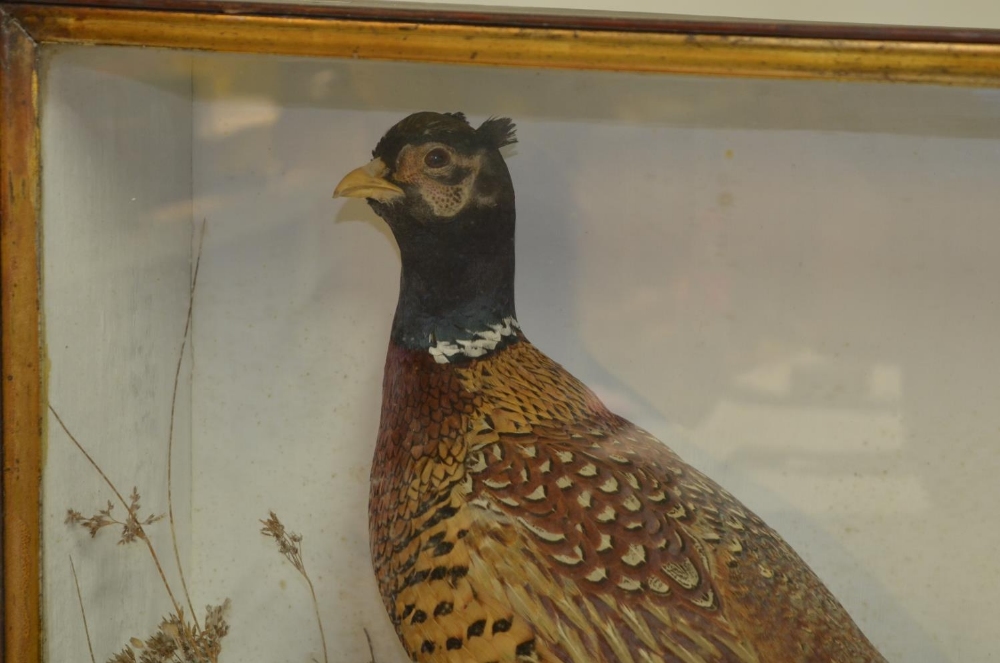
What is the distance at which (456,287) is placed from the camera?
113cm

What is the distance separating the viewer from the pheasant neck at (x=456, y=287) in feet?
3.64

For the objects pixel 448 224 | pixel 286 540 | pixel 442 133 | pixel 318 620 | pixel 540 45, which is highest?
pixel 540 45

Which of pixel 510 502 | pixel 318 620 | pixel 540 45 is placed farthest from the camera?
pixel 318 620

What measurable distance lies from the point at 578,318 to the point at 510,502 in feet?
0.89

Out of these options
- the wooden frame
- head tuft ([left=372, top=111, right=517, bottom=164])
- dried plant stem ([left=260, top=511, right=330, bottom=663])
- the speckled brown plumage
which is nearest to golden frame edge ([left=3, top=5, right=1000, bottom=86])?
the wooden frame

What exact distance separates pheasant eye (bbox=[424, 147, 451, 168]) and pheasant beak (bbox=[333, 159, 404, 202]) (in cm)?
5

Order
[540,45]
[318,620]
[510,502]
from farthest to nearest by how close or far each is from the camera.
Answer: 1. [318,620]
2. [510,502]
3. [540,45]

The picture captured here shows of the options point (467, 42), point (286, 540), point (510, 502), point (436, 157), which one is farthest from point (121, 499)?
point (467, 42)

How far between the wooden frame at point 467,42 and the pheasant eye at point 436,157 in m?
0.15

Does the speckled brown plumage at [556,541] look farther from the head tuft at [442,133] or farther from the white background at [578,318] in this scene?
the head tuft at [442,133]

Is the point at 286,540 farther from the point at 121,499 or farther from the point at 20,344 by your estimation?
the point at 20,344

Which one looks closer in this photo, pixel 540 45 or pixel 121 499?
pixel 540 45

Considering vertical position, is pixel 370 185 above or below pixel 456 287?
above

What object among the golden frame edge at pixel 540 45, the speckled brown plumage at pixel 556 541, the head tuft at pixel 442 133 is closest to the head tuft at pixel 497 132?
→ the head tuft at pixel 442 133
